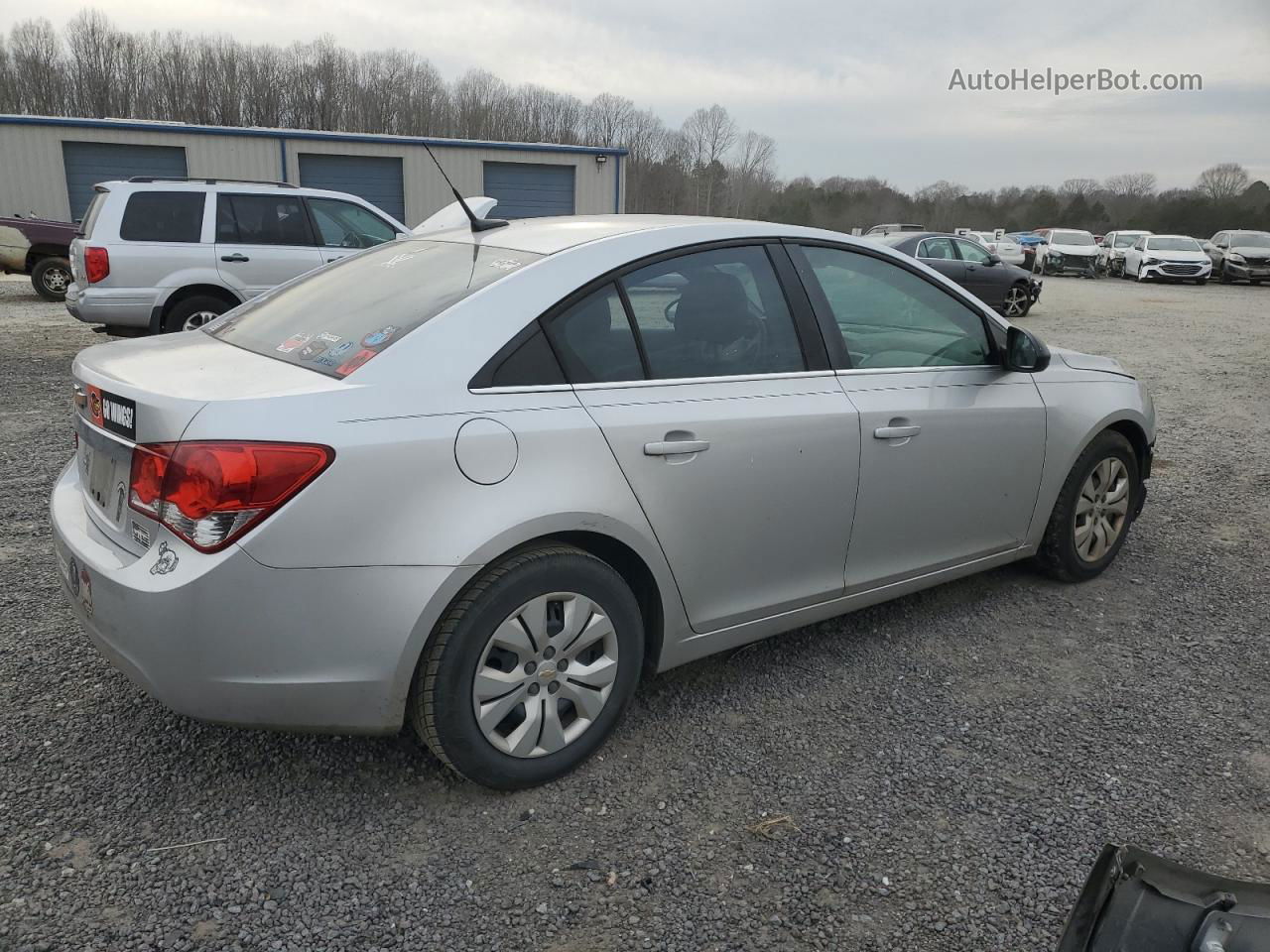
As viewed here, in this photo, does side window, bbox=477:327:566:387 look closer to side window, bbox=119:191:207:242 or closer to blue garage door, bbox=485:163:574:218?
side window, bbox=119:191:207:242

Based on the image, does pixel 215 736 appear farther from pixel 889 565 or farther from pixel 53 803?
pixel 889 565

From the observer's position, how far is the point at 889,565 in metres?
3.51

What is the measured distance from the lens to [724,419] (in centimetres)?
293

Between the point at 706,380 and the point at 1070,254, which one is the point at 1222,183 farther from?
the point at 706,380

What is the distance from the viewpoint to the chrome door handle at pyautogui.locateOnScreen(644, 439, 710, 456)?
109 inches

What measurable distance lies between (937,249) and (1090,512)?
41.7ft

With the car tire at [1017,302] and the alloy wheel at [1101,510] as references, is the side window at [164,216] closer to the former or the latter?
the alloy wheel at [1101,510]

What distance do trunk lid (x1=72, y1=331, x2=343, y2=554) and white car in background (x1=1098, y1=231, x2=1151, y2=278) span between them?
34.1m

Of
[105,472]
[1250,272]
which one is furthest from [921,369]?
[1250,272]

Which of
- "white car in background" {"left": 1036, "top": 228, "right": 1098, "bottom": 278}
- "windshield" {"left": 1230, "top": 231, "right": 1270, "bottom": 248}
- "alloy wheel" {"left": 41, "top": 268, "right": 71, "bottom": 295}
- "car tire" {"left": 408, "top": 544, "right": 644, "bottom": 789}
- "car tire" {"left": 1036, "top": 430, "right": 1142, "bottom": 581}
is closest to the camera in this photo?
"car tire" {"left": 408, "top": 544, "right": 644, "bottom": 789}

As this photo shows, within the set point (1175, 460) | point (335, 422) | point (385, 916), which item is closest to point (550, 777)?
point (385, 916)

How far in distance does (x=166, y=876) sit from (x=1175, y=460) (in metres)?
6.87

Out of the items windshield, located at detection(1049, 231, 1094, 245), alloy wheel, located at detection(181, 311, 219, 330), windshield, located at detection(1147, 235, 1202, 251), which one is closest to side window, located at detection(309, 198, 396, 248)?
alloy wheel, located at detection(181, 311, 219, 330)

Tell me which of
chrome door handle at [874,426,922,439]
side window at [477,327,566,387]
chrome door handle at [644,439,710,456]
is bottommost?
chrome door handle at [874,426,922,439]
